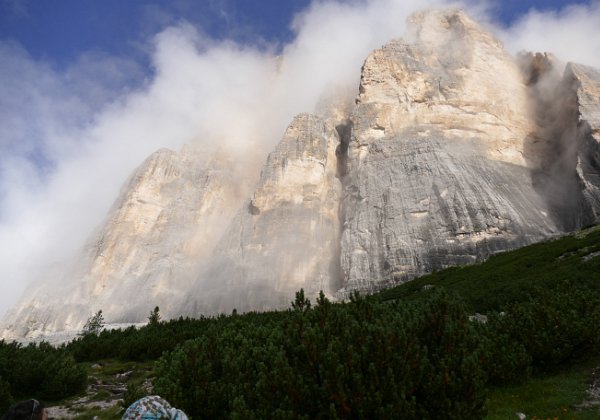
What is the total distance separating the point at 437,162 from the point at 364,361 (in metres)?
77.6

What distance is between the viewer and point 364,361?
6195 mm

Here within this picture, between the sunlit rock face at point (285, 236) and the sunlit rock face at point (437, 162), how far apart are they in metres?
6.46

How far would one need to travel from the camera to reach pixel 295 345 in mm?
6680

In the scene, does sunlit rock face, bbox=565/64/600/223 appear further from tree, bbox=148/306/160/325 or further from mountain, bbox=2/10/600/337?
tree, bbox=148/306/160/325

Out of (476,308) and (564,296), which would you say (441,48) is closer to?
(476,308)

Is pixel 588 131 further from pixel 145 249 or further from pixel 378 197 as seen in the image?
pixel 145 249

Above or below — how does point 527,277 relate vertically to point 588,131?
below

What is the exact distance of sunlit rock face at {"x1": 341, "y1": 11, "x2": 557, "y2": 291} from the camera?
67.1 m

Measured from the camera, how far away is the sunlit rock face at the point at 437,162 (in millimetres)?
67062

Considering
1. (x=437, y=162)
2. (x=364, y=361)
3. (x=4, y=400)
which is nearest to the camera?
(x=364, y=361)

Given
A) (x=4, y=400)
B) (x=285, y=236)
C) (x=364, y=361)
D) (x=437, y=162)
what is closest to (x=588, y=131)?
(x=437, y=162)

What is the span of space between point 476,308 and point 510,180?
64019 millimetres

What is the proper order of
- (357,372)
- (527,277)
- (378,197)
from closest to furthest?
(357,372), (527,277), (378,197)

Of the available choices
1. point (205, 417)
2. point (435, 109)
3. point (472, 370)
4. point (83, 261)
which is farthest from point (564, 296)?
point (83, 261)
